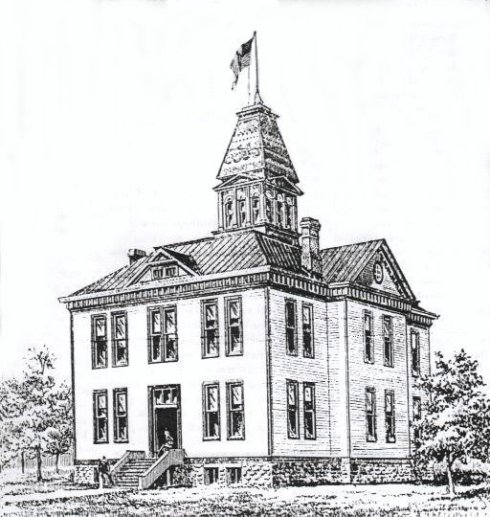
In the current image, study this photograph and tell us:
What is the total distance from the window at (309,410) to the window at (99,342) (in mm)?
3779

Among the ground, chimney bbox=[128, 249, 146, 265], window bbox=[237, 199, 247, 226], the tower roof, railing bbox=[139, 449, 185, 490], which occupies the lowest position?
the ground

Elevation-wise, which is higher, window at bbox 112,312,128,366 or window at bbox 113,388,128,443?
window at bbox 112,312,128,366

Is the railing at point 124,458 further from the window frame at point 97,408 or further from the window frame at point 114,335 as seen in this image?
the window frame at point 114,335

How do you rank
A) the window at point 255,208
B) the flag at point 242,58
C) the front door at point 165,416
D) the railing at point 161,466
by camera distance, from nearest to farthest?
the flag at point 242,58 < the railing at point 161,466 < the front door at point 165,416 < the window at point 255,208

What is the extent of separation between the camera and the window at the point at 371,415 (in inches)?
965

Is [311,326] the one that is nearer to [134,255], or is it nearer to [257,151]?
[257,151]

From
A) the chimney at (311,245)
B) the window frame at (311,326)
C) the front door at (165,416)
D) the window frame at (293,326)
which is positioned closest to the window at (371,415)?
the window frame at (311,326)

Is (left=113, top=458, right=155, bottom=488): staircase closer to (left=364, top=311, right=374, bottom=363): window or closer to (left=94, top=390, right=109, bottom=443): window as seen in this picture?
(left=94, top=390, right=109, bottom=443): window

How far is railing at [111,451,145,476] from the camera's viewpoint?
22.3 meters

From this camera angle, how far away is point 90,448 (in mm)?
23609

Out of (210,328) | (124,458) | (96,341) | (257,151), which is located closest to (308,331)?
(210,328)

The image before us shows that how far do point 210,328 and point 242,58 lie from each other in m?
6.69

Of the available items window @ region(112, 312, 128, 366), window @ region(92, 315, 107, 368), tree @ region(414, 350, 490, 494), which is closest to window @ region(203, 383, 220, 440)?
window @ region(112, 312, 128, 366)

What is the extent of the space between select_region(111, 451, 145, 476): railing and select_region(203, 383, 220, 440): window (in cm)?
121
